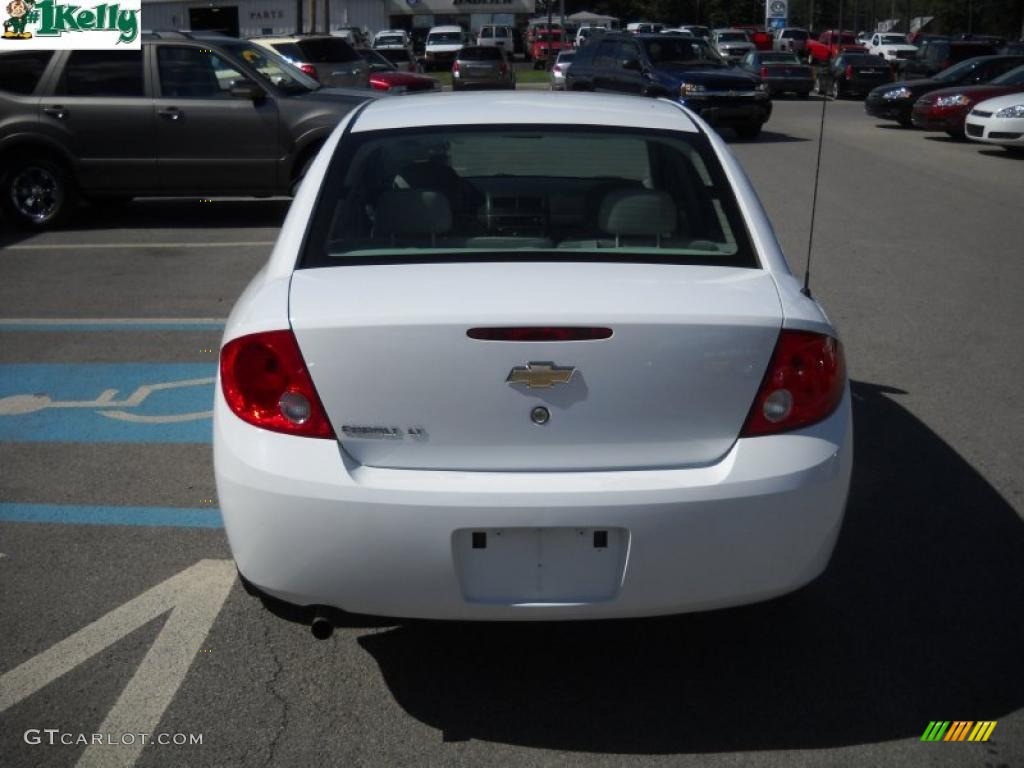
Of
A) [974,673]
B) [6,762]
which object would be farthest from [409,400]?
[974,673]

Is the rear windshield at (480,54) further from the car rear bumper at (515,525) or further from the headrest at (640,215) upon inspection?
the car rear bumper at (515,525)

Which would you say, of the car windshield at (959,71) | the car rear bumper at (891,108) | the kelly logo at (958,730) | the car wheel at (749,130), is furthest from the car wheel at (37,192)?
the car windshield at (959,71)

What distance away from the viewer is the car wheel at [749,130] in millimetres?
22422

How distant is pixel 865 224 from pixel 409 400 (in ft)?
34.3

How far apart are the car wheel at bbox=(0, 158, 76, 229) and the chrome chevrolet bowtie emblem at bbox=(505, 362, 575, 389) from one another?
10823mm

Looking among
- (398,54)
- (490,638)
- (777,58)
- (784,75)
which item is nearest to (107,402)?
(490,638)

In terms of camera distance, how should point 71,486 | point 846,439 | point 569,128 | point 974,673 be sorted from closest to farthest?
point 846,439, point 974,673, point 569,128, point 71,486

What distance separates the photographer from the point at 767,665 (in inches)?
149

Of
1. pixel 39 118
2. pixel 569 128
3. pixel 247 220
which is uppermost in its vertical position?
pixel 569 128

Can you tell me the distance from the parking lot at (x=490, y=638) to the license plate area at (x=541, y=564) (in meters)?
0.47

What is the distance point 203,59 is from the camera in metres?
12.9

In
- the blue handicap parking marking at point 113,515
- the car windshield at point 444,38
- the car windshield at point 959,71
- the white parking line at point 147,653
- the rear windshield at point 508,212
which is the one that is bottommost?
the blue handicap parking marking at point 113,515

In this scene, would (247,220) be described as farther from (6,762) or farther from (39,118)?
(6,762)

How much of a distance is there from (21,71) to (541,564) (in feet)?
37.9
